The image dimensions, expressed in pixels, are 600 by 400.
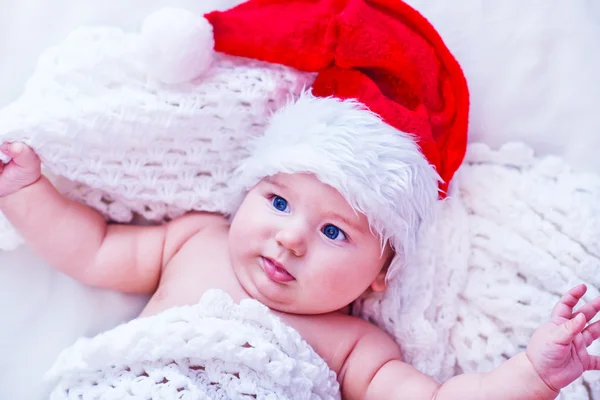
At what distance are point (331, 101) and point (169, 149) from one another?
1.06 feet

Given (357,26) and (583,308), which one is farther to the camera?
(357,26)

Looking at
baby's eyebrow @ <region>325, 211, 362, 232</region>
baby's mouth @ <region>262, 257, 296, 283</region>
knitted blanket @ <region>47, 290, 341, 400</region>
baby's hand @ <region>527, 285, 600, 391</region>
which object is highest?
baby's eyebrow @ <region>325, 211, 362, 232</region>

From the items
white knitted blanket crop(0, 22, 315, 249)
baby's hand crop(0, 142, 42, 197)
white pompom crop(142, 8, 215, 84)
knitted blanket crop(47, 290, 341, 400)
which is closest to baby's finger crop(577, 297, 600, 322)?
knitted blanket crop(47, 290, 341, 400)

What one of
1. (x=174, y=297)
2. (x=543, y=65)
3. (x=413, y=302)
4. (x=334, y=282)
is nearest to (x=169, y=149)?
(x=174, y=297)

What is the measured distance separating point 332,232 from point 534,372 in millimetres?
383

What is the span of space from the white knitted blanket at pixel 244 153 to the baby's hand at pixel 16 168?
1.0 inches

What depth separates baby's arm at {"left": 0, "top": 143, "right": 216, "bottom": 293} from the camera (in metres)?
1.13

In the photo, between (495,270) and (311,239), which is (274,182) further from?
(495,270)

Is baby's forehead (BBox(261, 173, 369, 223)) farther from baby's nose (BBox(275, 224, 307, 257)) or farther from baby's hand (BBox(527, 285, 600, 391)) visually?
baby's hand (BBox(527, 285, 600, 391))

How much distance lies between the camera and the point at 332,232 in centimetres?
112

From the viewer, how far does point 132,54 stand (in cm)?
119

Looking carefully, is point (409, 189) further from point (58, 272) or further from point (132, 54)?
point (58, 272)

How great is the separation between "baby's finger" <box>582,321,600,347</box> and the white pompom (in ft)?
2.52

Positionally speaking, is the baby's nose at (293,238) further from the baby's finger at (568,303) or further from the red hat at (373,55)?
the baby's finger at (568,303)
